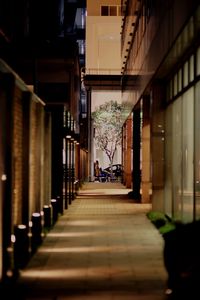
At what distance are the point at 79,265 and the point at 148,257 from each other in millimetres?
1822

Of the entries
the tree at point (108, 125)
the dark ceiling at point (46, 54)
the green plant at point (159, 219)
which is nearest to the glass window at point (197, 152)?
the green plant at point (159, 219)

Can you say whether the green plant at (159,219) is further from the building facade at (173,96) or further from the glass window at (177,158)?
the glass window at (177,158)

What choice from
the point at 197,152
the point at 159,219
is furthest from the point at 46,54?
the point at 197,152

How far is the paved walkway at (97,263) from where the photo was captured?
1075 cm

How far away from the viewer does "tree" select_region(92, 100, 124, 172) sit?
78000 mm

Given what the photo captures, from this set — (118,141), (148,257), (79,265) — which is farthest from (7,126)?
(118,141)

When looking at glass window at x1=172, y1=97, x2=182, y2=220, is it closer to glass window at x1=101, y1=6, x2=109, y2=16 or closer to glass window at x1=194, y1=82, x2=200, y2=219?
glass window at x1=194, y1=82, x2=200, y2=219

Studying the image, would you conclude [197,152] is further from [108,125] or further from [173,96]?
[108,125]

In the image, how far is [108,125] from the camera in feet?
258

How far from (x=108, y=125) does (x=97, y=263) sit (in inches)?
2563

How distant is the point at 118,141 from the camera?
255ft

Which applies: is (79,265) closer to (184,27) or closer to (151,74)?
(184,27)

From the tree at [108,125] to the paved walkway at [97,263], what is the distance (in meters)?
54.7

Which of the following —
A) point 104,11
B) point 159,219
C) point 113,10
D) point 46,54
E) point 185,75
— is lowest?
point 159,219
